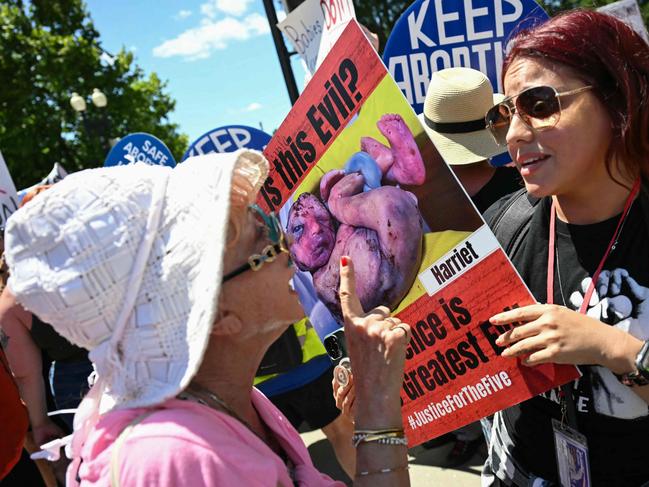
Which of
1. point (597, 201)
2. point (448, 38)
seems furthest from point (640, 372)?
point (448, 38)

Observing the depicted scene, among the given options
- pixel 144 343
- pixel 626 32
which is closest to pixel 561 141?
pixel 626 32

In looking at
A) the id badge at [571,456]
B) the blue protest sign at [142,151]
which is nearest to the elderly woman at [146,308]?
the id badge at [571,456]

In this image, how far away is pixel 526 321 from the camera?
1.32 m

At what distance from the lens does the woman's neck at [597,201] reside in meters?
1.46

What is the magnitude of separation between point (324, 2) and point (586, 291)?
6.76 feet

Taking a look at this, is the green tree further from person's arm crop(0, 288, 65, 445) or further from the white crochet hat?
the white crochet hat

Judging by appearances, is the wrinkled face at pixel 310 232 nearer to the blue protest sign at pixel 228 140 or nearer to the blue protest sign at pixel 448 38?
the blue protest sign at pixel 448 38

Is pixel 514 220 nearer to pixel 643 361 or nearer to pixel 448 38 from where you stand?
pixel 643 361

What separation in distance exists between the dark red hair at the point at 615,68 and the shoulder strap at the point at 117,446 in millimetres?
1248

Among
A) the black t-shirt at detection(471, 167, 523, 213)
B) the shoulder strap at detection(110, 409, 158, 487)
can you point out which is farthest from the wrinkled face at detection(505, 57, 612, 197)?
the black t-shirt at detection(471, 167, 523, 213)

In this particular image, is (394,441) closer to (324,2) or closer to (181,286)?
(181,286)

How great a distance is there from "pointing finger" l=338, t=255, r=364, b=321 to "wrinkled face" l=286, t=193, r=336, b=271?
0.32 m

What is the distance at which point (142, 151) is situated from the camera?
627cm

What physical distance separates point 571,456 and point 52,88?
784 inches
